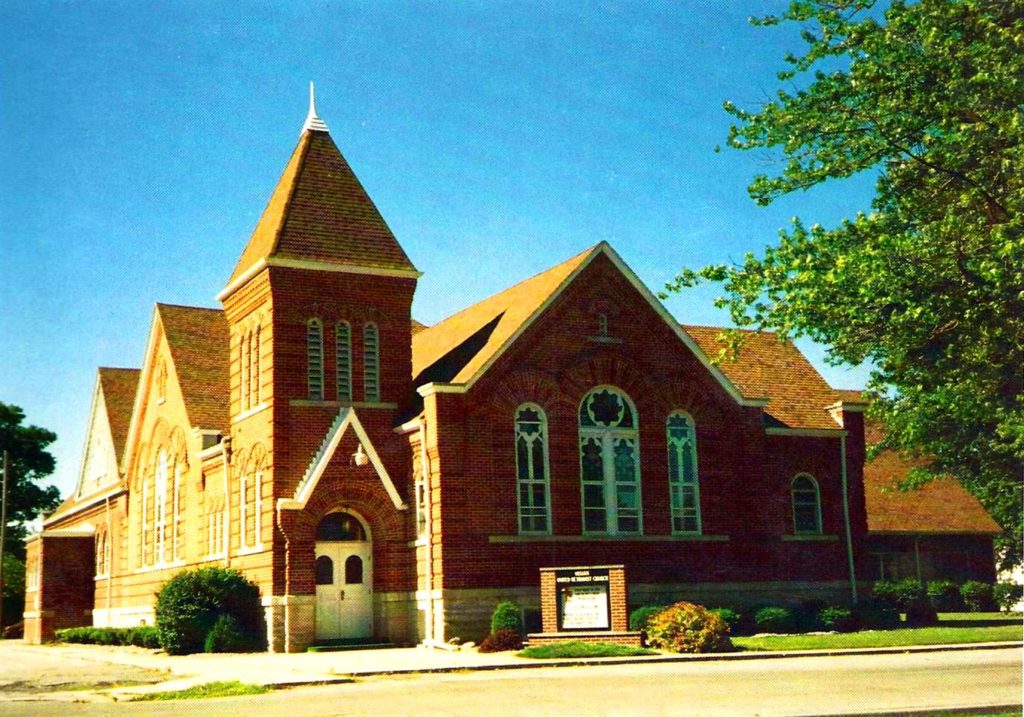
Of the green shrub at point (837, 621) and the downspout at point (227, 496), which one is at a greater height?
the downspout at point (227, 496)

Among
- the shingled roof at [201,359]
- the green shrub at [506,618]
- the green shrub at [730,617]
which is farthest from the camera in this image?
the shingled roof at [201,359]

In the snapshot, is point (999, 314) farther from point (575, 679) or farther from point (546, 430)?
point (546, 430)

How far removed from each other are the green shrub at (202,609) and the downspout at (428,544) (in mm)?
4469

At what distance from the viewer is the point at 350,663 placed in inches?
1035

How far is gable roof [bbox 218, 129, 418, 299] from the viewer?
3406cm

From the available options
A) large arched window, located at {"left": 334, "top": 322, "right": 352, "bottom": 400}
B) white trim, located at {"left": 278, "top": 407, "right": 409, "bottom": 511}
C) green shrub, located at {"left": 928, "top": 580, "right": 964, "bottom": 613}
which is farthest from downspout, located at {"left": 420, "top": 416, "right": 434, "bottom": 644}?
green shrub, located at {"left": 928, "top": 580, "right": 964, "bottom": 613}

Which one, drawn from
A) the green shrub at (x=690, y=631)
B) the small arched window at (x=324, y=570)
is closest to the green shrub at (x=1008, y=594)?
the green shrub at (x=690, y=631)

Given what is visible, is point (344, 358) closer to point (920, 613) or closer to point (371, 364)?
point (371, 364)

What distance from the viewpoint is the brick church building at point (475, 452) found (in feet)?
105

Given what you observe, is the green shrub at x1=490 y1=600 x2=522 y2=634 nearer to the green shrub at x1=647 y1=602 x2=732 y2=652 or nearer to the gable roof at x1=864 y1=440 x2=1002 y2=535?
the green shrub at x1=647 y1=602 x2=732 y2=652

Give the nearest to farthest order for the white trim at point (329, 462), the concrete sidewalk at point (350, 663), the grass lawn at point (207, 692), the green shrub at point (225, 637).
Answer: the grass lawn at point (207, 692) → the concrete sidewalk at point (350, 663) → the white trim at point (329, 462) → the green shrub at point (225, 637)

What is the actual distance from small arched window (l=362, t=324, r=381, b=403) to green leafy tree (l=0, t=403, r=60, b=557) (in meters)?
33.5

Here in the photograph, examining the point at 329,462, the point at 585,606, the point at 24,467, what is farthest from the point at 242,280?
the point at 24,467

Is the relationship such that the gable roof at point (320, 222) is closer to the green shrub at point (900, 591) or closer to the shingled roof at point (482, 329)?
the shingled roof at point (482, 329)
